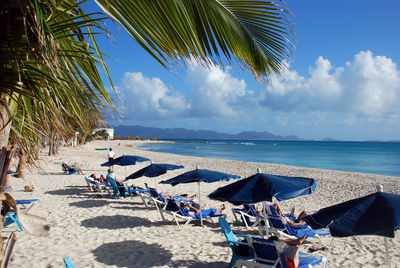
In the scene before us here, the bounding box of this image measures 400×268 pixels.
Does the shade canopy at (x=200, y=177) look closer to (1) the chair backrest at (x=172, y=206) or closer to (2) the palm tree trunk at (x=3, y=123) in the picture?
(1) the chair backrest at (x=172, y=206)

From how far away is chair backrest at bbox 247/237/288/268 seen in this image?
14.0 feet

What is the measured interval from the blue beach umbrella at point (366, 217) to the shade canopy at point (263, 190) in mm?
1277

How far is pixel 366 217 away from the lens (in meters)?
3.46

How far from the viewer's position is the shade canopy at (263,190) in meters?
5.12

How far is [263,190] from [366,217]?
197 cm

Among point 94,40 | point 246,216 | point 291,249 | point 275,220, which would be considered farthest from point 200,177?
point 94,40

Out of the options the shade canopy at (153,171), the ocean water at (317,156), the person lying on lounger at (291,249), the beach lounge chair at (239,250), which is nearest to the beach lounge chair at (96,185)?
the shade canopy at (153,171)

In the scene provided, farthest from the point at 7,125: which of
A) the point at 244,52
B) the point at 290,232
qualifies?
the point at 290,232

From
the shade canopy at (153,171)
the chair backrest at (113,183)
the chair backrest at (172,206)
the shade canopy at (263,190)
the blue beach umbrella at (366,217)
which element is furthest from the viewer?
the chair backrest at (113,183)

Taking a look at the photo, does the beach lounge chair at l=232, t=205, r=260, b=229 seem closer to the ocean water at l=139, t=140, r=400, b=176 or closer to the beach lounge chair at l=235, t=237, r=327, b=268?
the beach lounge chair at l=235, t=237, r=327, b=268

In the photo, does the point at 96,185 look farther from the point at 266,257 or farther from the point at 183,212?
the point at 266,257

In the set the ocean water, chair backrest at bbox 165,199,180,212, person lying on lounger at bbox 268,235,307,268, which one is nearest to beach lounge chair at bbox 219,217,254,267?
person lying on lounger at bbox 268,235,307,268

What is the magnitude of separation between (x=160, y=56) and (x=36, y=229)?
919 mm

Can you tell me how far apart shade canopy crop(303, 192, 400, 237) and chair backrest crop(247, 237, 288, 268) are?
0.79 m
